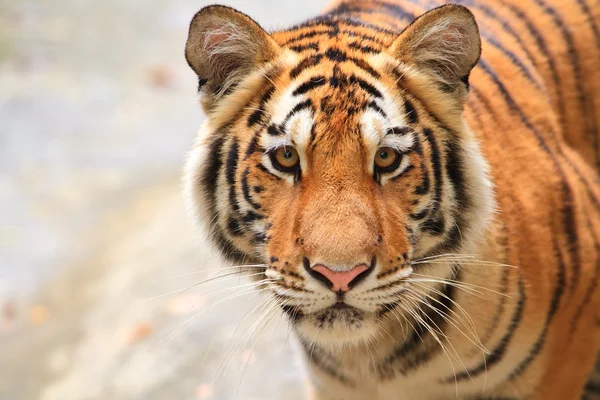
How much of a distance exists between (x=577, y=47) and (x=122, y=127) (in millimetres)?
2976

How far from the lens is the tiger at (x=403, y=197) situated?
55.3 inches

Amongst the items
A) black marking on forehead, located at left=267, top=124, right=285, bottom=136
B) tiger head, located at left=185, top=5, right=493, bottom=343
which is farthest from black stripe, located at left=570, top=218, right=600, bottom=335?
black marking on forehead, located at left=267, top=124, right=285, bottom=136

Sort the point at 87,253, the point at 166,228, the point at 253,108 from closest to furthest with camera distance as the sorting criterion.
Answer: the point at 253,108
the point at 166,228
the point at 87,253

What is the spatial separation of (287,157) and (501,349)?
629 millimetres

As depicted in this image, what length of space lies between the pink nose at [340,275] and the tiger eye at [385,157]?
20 cm

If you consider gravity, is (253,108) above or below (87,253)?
above

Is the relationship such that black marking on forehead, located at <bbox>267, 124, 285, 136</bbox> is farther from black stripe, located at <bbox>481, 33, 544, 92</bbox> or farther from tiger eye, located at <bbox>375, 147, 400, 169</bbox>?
black stripe, located at <bbox>481, 33, 544, 92</bbox>

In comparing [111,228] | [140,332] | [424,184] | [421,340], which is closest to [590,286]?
[421,340]

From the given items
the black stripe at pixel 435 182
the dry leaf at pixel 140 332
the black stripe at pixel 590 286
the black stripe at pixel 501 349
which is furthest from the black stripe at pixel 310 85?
the dry leaf at pixel 140 332

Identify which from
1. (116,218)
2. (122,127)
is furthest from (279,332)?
(122,127)

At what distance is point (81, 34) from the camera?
5336 millimetres

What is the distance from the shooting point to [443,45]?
152cm

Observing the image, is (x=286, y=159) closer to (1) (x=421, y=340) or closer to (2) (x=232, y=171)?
(2) (x=232, y=171)

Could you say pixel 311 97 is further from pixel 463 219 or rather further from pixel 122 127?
pixel 122 127
